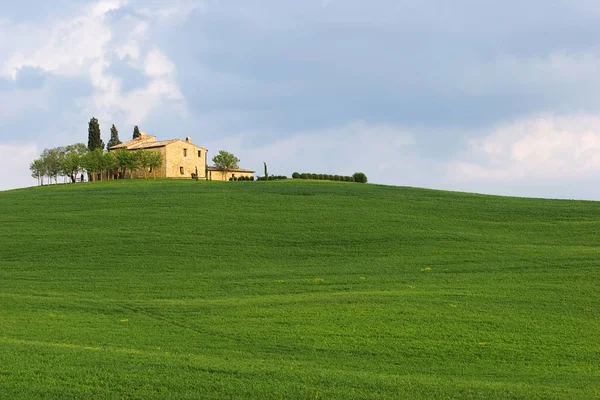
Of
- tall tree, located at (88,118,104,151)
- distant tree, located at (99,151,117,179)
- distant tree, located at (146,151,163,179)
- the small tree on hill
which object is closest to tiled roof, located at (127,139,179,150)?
distant tree, located at (146,151,163,179)

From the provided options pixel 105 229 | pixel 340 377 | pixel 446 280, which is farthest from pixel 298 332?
pixel 105 229

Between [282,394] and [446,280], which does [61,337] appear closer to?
[282,394]

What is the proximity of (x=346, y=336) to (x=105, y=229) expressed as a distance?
1748 cm

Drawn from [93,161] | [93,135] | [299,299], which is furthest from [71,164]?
[299,299]

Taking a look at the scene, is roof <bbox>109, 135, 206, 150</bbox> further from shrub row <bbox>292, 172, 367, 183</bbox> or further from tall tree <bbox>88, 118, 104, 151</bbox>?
shrub row <bbox>292, 172, 367, 183</bbox>

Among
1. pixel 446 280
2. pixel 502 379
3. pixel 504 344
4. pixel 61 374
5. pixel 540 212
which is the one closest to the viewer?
pixel 61 374

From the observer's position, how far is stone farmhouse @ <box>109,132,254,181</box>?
72062 millimetres

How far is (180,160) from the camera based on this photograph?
7294 cm

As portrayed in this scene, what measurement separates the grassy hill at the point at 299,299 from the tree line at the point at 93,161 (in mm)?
35355

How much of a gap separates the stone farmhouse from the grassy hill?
3721 cm

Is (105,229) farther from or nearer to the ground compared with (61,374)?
farther from the ground

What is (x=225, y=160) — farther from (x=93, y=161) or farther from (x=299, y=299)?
(x=299, y=299)

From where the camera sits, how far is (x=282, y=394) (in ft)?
30.3

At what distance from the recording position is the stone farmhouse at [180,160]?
72.1 meters
